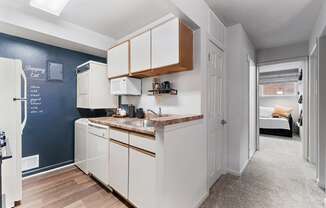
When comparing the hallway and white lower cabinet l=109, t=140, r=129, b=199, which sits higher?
white lower cabinet l=109, t=140, r=129, b=199

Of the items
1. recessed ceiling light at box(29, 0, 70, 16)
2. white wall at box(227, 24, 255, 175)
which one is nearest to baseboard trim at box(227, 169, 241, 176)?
white wall at box(227, 24, 255, 175)

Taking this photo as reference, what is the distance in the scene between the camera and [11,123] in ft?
5.71

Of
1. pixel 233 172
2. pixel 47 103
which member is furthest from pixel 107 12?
pixel 233 172

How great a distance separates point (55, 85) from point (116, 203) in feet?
7.34

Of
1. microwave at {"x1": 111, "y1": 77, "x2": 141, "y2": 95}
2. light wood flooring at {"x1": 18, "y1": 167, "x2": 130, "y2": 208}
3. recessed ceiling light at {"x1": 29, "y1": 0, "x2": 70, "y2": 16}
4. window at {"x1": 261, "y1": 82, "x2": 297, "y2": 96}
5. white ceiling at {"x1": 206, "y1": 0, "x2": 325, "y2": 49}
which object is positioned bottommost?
light wood flooring at {"x1": 18, "y1": 167, "x2": 130, "y2": 208}

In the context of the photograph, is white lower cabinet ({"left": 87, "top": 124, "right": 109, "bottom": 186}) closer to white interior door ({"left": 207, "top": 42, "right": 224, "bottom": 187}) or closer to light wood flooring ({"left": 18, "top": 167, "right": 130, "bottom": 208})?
light wood flooring ({"left": 18, "top": 167, "right": 130, "bottom": 208})

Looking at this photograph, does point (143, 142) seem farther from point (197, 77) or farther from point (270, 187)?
point (270, 187)

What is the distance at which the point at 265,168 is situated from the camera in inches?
111

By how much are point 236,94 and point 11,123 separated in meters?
3.07

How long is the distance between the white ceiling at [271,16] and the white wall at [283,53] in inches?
9.6

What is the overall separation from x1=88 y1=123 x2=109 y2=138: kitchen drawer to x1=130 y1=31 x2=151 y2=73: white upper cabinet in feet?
3.05

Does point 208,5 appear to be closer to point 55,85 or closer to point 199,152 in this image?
point 199,152

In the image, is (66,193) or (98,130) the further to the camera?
(98,130)

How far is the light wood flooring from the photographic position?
185 cm
